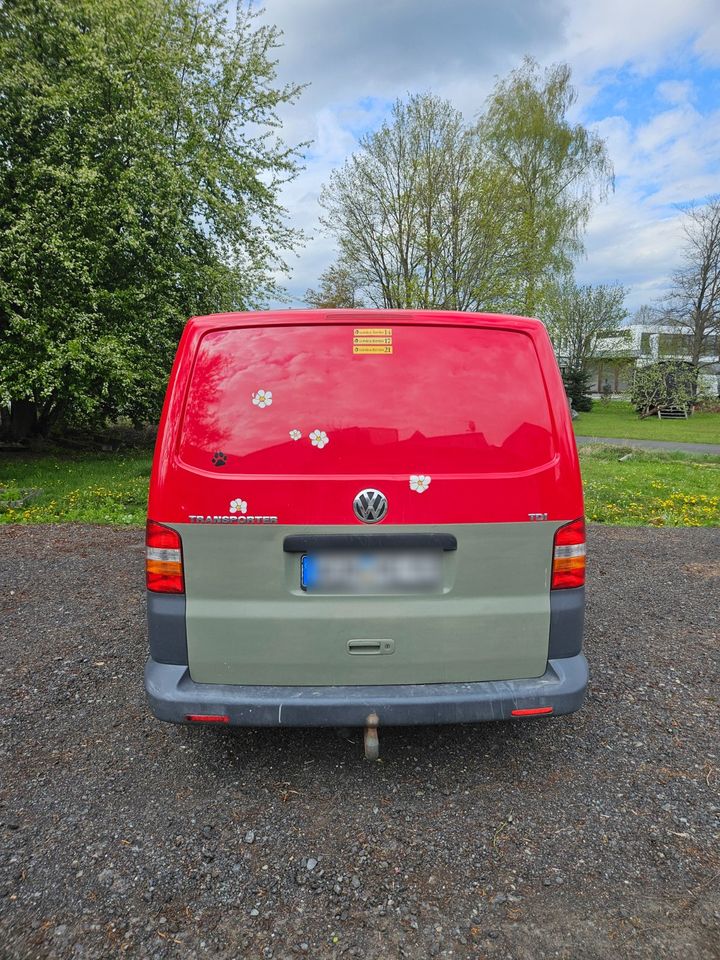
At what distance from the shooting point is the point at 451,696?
239cm

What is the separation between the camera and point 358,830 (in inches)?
93.0

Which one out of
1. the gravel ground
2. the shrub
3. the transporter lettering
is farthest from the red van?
the shrub

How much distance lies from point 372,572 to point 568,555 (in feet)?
2.55

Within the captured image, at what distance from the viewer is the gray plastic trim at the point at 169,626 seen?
2434 mm

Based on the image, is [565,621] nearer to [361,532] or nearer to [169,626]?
[361,532]

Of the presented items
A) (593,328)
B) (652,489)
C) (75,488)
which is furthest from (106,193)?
(593,328)

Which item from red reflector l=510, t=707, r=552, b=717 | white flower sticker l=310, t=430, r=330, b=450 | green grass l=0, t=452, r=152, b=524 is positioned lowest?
green grass l=0, t=452, r=152, b=524

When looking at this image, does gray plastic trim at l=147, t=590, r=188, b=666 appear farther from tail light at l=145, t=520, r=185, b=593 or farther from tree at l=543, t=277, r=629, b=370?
tree at l=543, t=277, r=629, b=370

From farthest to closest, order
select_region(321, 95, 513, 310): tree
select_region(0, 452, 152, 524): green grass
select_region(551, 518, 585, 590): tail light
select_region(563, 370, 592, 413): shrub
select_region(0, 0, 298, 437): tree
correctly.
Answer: select_region(563, 370, 592, 413): shrub, select_region(321, 95, 513, 310): tree, select_region(0, 0, 298, 437): tree, select_region(0, 452, 152, 524): green grass, select_region(551, 518, 585, 590): tail light

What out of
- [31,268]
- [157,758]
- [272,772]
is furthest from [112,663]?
[31,268]

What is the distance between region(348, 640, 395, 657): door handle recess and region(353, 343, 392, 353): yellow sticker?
112 centimetres

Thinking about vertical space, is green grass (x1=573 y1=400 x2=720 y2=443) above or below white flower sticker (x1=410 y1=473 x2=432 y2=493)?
below

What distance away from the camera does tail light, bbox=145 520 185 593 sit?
241cm

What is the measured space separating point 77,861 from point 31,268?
37.1 ft
